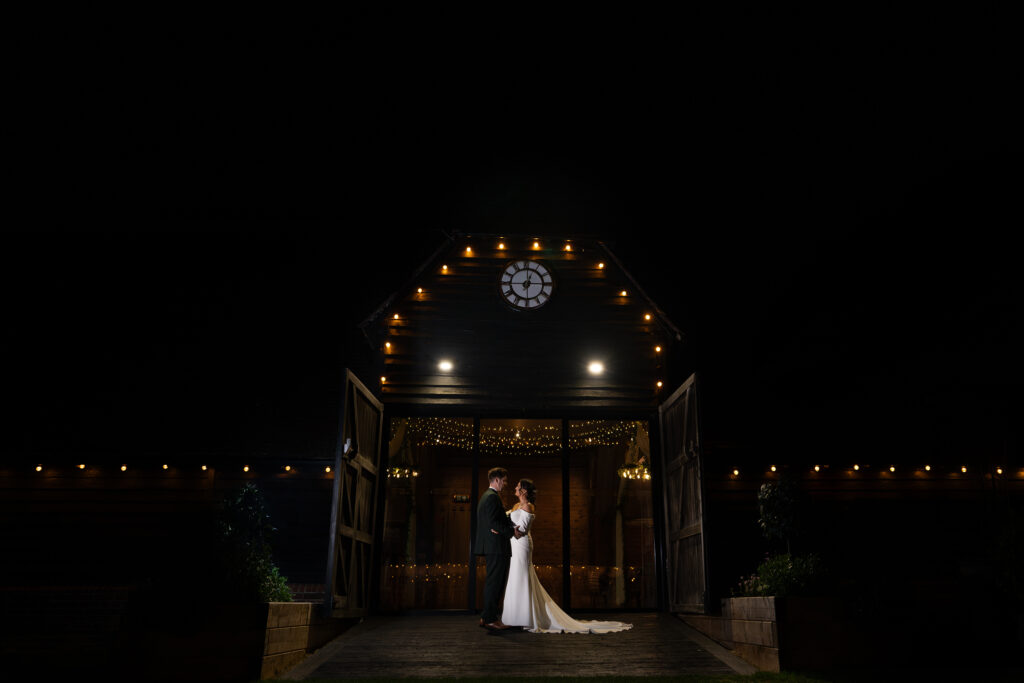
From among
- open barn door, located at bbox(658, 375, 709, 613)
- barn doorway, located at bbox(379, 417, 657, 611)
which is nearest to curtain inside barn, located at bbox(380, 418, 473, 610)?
barn doorway, located at bbox(379, 417, 657, 611)

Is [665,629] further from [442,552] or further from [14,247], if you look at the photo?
[14,247]

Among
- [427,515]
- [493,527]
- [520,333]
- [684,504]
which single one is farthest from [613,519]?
[493,527]

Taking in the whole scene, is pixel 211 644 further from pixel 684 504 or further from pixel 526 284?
pixel 526 284

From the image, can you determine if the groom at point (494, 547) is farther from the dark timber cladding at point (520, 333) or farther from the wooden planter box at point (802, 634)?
the wooden planter box at point (802, 634)

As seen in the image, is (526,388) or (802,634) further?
(526,388)

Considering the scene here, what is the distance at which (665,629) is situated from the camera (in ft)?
30.6

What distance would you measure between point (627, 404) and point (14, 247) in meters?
14.6

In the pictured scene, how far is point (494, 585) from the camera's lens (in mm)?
9422

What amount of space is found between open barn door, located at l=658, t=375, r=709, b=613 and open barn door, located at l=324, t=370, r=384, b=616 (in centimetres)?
464

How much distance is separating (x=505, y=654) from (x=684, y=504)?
4047 mm

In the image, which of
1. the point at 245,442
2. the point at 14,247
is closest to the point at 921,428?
the point at 245,442

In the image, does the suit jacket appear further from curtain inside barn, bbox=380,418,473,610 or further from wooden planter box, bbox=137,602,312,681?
wooden planter box, bbox=137,602,312,681

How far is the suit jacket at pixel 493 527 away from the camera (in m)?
9.59

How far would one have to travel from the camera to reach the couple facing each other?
933 cm
